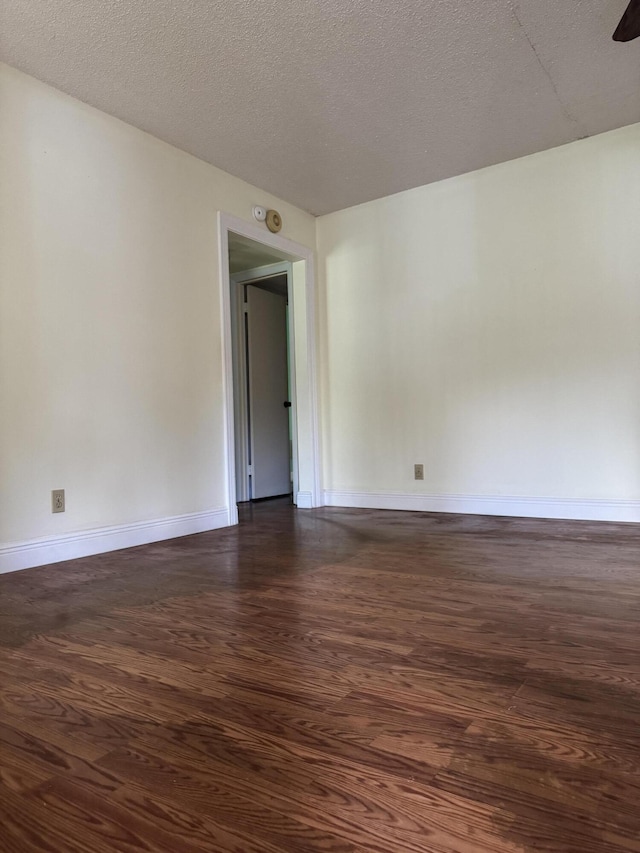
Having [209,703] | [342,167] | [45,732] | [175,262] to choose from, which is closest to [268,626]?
[209,703]

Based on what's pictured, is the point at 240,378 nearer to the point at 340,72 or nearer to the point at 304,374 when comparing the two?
the point at 304,374

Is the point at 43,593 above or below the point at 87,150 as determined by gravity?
below

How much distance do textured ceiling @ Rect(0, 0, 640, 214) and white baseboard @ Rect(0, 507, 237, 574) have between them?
219 cm

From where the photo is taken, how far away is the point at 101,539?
9.39 ft

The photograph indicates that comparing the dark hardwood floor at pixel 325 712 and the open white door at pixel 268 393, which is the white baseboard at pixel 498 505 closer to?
the open white door at pixel 268 393

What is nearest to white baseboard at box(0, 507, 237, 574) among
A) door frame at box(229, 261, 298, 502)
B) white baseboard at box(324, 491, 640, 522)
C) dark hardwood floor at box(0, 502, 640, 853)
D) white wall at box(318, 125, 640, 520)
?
dark hardwood floor at box(0, 502, 640, 853)

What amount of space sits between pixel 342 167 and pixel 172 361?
1706mm

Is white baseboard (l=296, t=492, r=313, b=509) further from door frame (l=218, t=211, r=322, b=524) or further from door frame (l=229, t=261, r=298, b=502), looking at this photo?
door frame (l=229, t=261, r=298, b=502)

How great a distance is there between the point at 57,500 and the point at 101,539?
32cm

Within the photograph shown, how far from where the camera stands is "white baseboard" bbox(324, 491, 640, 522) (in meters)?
3.33

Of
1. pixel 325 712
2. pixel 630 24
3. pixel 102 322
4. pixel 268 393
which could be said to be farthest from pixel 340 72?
pixel 268 393

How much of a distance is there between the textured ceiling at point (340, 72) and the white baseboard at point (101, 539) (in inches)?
86.4

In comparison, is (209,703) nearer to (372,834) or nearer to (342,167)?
(372,834)

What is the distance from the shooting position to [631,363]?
10.7 feet
